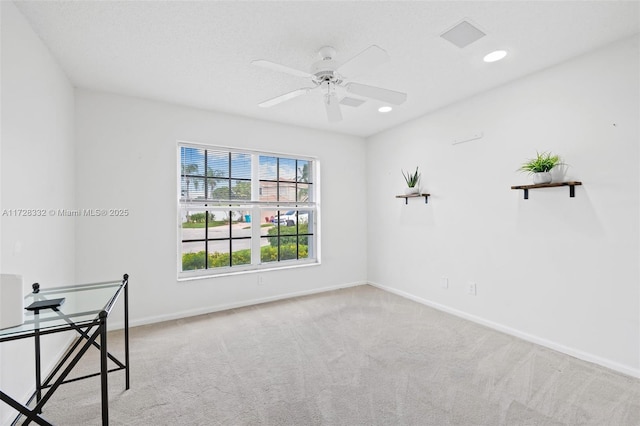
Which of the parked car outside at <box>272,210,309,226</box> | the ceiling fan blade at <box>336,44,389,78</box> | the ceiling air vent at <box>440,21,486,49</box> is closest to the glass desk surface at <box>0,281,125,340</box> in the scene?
the ceiling fan blade at <box>336,44,389,78</box>

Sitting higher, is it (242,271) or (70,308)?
(70,308)

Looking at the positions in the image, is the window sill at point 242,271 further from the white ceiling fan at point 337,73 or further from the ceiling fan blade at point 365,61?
the ceiling fan blade at point 365,61

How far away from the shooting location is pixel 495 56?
244 cm

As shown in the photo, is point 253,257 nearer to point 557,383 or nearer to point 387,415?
point 387,415

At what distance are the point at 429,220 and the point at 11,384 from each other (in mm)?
3916

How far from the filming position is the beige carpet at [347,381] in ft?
5.88

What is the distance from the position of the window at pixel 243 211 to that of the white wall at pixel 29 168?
3.85 feet

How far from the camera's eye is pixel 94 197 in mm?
3055

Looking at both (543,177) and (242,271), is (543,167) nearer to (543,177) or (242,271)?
(543,177)

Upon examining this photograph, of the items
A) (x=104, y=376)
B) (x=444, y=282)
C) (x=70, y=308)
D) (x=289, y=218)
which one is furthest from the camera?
(x=289, y=218)

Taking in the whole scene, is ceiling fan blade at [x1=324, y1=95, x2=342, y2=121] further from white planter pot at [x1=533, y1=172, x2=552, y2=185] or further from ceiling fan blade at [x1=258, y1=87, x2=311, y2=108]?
white planter pot at [x1=533, y1=172, x2=552, y2=185]

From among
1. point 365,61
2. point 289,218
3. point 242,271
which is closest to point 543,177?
point 365,61

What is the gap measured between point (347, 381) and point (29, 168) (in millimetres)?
2625

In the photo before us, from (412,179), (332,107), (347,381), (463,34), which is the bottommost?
(347,381)
